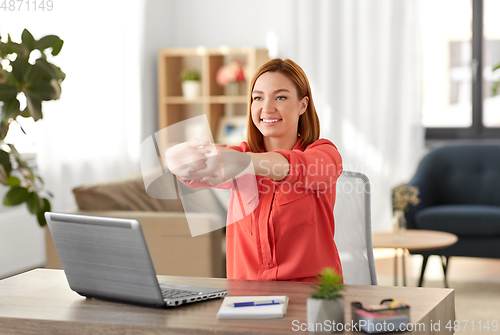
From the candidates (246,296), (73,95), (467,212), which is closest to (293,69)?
(246,296)

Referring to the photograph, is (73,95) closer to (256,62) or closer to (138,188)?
(138,188)

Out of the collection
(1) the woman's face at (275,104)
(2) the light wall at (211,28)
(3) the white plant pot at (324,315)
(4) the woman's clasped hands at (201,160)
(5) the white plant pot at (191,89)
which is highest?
(2) the light wall at (211,28)

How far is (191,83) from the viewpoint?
5.38m

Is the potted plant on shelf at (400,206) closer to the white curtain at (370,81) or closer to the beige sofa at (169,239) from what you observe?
the beige sofa at (169,239)

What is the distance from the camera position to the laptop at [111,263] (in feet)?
3.69

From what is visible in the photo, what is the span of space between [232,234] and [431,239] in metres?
2.12

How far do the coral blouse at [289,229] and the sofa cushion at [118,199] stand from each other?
151 cm

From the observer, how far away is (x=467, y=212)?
384cm

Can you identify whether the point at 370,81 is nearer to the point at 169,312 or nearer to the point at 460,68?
the point at 460,68

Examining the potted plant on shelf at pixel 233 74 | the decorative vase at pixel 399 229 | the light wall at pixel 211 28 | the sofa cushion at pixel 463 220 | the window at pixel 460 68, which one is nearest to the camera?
the decorative vase at pixel 399 229

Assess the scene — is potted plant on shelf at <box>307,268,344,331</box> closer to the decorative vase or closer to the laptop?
the laptop

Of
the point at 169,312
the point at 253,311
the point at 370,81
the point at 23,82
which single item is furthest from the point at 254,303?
the point at 370,81

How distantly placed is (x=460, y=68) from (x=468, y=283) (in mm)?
2099

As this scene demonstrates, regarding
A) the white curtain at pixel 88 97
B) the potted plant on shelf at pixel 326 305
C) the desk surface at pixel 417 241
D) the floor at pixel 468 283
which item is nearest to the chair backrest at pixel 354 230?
the potted plant on shelf at pixel 326 305
